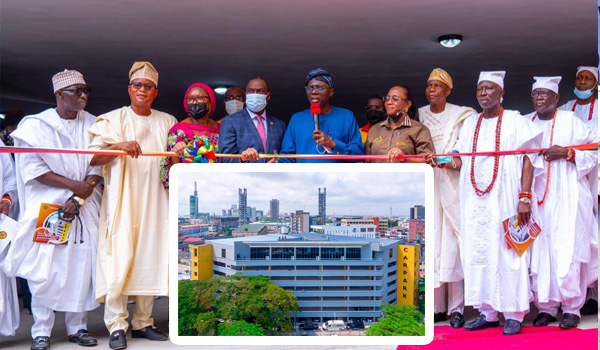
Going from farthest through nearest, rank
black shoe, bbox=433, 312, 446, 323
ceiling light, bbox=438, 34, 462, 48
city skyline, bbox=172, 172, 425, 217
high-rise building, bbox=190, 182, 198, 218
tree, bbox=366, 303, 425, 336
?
ceiling light, bbox=438, 34, 462, 48 < black shoe, bbox=433, 312, 446, 323 < high-rise building, bbox=190, 182, 198, 218 < city skyline, bbox=172, 172, 425, 217 < tree, bbox=366, 303, 425, 336

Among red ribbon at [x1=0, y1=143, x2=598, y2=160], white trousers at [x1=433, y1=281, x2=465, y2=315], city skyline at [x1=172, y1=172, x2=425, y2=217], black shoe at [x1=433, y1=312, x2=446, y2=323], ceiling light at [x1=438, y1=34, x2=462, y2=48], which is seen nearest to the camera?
city skyline at [x1=172, y1=172, x2=425, y2=217]

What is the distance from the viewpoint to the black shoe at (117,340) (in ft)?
12.4

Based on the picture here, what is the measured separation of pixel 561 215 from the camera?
412 cm

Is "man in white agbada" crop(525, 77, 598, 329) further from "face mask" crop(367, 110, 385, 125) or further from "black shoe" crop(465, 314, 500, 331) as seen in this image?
"face mask" crop(367, 110, 385, 125)

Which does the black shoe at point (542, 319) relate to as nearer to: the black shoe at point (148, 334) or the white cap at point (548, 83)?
the white cap at point (548, 83)

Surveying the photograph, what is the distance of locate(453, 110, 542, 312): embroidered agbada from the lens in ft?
12.7

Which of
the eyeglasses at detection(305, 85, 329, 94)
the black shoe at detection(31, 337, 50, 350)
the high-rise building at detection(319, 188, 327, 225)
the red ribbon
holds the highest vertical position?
the eyeglasses at detection(305, 85, 329, 94)

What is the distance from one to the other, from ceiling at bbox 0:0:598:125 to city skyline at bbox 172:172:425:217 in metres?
3.00

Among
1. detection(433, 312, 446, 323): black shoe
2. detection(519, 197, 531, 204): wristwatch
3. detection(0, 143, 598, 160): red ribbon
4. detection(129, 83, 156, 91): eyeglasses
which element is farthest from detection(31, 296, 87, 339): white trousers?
detection(519, 197, 531, 204): wristwatch

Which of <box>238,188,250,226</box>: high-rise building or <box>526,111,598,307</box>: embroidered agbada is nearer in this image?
<box>238,188,250,226</box>: high-rise building

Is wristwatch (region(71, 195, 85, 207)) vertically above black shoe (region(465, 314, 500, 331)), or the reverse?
wristwatch (region(71, 195, 85, 207))

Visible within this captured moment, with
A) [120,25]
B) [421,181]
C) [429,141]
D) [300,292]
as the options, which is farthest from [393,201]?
[120,25]

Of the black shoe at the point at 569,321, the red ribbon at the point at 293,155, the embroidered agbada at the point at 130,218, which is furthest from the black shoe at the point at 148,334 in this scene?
the black shoe at the point at 569,321

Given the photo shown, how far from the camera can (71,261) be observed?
3.89 metres
